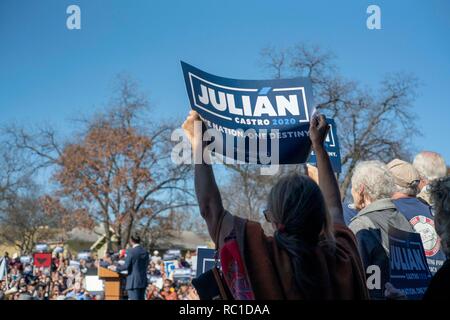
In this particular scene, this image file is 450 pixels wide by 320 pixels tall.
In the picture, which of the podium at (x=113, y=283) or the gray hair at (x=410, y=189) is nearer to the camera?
the gray hair at (x=410, y=189)

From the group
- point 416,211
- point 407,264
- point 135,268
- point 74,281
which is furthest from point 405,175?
point 74,281

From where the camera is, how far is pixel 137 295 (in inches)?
443

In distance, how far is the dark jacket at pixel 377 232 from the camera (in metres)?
3.24

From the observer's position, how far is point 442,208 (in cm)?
248

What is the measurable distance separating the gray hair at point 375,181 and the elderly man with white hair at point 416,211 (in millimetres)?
440

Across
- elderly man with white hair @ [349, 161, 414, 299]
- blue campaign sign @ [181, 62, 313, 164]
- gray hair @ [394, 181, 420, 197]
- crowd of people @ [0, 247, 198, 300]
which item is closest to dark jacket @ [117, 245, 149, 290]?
crowd of people @ [0, 247, 198, 300]

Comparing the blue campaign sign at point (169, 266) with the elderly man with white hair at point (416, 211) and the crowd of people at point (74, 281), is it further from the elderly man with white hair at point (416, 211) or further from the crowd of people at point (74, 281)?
the elderly man with white hair at point (416, 211)

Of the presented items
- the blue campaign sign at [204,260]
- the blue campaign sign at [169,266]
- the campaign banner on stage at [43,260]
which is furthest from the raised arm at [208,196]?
the blue campaign sign at [169,266]

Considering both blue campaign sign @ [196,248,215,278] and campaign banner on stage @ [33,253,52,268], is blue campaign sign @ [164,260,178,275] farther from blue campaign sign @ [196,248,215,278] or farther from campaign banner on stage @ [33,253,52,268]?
blue campaign sign @ [196,248,215,278]

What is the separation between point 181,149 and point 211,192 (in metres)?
1.32

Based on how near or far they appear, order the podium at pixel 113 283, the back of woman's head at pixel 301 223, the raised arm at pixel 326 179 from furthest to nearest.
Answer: the podium at pixel 113 283
the raised arm at pixel 326 179
the back of woman's head at pixel 301 223

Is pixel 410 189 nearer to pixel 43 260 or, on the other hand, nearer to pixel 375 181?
pixel 375 181

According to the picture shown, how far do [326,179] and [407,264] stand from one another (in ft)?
3.11

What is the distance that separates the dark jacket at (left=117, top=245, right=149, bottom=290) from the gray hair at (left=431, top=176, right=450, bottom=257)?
9163mm
